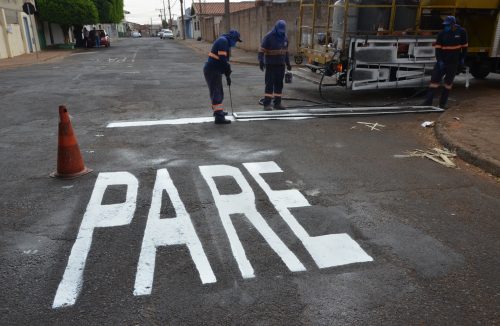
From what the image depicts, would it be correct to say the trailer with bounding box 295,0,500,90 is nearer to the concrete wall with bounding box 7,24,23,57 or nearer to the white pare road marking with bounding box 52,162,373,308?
the white pare road marking with bounding box 52,162,373,308

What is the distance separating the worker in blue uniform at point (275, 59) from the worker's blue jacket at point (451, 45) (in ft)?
10.9

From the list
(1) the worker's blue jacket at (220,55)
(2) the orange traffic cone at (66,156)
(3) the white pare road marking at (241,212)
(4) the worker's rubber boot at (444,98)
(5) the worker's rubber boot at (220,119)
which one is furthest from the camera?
(4) the worker's rubber boot at (444,98)

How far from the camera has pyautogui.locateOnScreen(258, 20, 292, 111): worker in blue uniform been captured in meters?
9.12

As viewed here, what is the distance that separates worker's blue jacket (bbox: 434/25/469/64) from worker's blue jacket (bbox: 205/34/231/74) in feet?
15.3

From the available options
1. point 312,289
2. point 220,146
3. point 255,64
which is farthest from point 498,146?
point 255,64

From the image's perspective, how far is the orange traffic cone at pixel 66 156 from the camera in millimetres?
5344

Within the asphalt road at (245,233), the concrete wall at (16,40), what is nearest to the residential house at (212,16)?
the concrete wall at (16,40)

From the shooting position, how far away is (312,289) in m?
3.13

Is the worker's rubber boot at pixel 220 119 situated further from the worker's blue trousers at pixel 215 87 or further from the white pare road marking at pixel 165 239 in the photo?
the white pare road marking at pixel 165 239

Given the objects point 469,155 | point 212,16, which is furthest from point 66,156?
point 212,16

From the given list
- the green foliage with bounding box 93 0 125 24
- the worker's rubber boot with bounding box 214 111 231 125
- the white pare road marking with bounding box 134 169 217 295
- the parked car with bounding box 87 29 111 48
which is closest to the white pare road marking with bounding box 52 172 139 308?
the white pare road marking with bounding box 134 169 217 295

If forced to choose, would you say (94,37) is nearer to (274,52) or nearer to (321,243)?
(274,52)

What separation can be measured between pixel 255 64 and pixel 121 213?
18.9 m

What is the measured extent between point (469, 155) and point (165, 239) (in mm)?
4622
